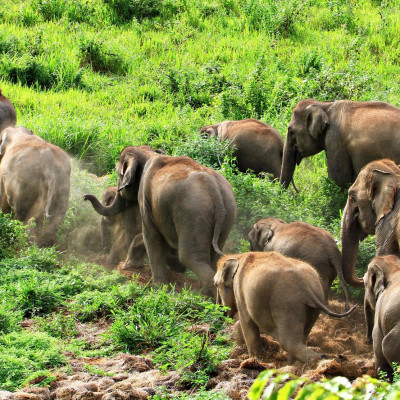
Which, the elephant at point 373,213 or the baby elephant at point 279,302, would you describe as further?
the elephant at point 373,213

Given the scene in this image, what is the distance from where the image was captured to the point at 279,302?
5.81 m

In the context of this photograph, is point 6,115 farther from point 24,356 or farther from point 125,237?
point 24,356

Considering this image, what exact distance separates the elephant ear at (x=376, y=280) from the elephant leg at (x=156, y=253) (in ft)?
8.69

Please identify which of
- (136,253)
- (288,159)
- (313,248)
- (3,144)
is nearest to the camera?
(313,248)

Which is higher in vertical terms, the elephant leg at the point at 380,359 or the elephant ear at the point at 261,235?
the elephant leg at the point at 380,359

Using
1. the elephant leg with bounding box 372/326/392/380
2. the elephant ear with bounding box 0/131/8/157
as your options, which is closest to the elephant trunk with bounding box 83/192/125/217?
the elephant ear with bounding box 0/131/8/157

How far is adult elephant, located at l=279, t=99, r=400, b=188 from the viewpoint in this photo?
382 inches

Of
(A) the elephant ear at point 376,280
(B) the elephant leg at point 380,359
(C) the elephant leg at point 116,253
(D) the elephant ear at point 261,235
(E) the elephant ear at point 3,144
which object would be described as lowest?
(C) the elephant leg at point 116,253

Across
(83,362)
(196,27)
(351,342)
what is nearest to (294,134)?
(351,342)

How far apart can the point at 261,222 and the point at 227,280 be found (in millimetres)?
1428

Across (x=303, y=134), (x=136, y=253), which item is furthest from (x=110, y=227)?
(x=303, y=134)

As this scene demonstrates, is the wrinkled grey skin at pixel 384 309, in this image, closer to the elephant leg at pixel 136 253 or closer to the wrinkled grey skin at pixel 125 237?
the wrinkled grey skin at pixel 125 237

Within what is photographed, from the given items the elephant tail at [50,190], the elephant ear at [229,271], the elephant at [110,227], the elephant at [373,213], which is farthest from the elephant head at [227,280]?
the elephant at [110,227]

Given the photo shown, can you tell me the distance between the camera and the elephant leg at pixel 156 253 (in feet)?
27.1
